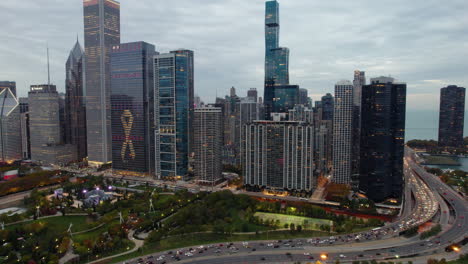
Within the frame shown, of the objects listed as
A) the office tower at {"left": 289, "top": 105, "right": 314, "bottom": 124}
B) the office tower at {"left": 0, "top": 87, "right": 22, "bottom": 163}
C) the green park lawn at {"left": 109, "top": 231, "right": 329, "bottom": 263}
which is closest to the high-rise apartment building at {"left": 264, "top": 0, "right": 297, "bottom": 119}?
the office tower at {"left": 289, "top": 105, "right": 314, "bottom": 124}

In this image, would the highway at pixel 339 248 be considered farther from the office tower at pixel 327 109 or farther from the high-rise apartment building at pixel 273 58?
the high-rise apartment building at pixel 273 58

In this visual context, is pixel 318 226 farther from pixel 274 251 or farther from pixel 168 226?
pixel 168 226

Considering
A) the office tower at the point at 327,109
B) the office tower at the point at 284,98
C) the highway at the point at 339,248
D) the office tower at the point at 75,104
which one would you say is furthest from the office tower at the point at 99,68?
the office tower at the point at 327,109

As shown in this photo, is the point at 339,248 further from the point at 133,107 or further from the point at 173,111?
the point at 133,107

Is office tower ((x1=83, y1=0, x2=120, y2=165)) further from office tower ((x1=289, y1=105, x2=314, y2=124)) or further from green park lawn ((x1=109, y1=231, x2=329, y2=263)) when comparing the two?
green park lawn ((x1=109, y1=231, x2=329, y2=263))

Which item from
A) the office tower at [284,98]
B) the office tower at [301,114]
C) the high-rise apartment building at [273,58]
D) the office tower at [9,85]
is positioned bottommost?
the office tower at [301,114]

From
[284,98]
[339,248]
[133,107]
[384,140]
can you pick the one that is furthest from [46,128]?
[384,140]

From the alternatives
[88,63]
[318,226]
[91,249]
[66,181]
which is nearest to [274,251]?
[318,226]
